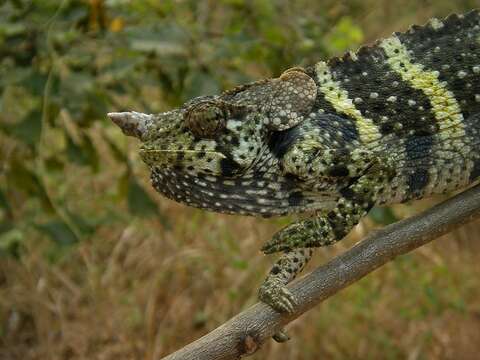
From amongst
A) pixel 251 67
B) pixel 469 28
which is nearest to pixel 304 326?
pixel 251 67

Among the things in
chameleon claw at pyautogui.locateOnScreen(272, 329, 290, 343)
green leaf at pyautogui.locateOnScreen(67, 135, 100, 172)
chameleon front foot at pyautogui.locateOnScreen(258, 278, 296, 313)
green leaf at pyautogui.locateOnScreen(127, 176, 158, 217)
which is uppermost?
chameleon front foot at pyautogui.locateOnScreen(258, 278, 296, 313)

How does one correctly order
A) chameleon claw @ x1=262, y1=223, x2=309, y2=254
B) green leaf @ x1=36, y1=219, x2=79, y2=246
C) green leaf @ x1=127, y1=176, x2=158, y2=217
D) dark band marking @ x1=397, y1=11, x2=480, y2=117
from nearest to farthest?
chameleon claw @ x1=262, y1=223, x2=309, y2=254
dark band marking @ x1=397, y1=11, x2=480, y2=117
green leaf @ x1=36, y1=219, x2=79, y2=246
green leaf @ x1=127, y1=176, x2=158, y2=217

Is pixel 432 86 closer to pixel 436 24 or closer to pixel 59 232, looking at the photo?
pixel 436 24

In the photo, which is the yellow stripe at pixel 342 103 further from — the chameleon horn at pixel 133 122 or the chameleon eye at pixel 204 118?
the chameleon horn at pixel 133 122

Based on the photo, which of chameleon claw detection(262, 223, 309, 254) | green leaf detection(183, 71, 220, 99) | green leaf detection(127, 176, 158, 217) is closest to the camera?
chameleon claw detection(262, 223, 309, 254)

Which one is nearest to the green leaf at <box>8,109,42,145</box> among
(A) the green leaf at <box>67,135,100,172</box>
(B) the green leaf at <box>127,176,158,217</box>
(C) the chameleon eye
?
(A) the green leaf at <box>67,135,100,172</box>

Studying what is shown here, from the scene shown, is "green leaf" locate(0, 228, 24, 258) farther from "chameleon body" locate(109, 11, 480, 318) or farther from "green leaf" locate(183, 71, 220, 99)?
"chameleon body" locate(109, 11, 480, 318)

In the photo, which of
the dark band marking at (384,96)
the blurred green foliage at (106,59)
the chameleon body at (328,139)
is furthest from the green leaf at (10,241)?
the dark band marking at (384,96)
